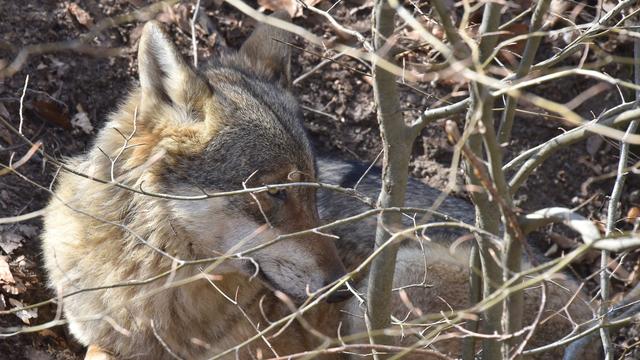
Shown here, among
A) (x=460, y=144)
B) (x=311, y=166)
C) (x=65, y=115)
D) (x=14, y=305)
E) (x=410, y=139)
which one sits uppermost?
(x=460, y=144)

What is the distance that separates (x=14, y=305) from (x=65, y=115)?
1899 mm

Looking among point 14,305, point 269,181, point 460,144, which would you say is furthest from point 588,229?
point 14,305

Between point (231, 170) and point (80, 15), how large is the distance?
10.7ft

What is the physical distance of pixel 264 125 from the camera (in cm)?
503

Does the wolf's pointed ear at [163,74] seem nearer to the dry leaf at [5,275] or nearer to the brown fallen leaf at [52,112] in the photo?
the dry leaf at [5,275]

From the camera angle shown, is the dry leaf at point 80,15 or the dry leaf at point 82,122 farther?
the dry leaf at point 80,15

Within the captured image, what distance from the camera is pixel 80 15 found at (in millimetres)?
7344

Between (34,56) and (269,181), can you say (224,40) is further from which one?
(269,181)

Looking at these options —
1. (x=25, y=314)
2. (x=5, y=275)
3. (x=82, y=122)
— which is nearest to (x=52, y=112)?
(x=82, y=122)

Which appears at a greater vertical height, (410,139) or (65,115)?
(410,139)

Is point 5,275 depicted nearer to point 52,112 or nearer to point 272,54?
point 52,112

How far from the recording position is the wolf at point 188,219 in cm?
482

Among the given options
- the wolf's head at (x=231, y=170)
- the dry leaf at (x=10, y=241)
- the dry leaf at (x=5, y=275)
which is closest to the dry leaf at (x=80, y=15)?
the dry leaf at (x=10, y=241)

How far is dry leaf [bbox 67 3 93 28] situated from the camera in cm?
733
